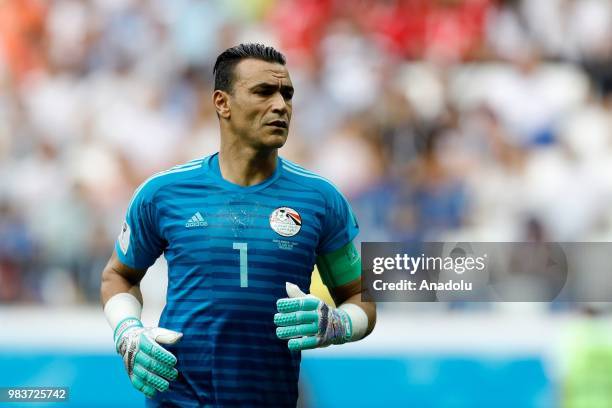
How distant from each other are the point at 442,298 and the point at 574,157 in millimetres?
1945

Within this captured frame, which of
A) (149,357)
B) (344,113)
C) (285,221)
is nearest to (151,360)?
(149,357)

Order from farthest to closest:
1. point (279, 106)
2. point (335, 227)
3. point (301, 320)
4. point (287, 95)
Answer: point (335, 227)
point (287, 95)
point (279, 106)
point (301, 320)

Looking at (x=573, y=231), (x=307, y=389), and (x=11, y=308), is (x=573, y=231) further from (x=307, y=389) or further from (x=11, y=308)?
(x=11, y=308)

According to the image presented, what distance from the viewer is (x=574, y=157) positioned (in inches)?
379

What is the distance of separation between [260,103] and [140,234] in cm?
64

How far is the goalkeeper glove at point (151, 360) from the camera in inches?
153

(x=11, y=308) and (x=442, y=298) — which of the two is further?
(x=11, y=308)

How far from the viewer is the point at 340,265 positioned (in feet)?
14.0

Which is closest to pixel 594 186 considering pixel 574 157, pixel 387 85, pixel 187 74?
pixel 574 157

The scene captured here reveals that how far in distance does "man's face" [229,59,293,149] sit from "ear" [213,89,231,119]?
23mm

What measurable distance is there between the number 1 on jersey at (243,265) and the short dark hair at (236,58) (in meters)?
0.58

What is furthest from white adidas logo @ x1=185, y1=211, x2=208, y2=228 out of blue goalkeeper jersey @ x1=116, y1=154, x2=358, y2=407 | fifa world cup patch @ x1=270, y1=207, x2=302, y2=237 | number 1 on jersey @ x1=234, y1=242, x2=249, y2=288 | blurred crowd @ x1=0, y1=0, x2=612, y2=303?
blurred crowd @ x1=0, y1=0, x2=612, y2=303

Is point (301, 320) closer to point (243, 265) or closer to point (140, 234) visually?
point (243, 265)

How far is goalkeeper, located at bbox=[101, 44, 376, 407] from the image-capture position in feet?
13.1
